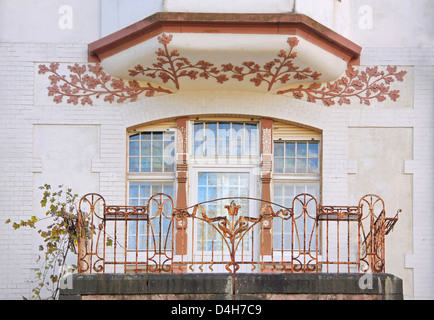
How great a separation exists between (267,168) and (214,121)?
102 cm

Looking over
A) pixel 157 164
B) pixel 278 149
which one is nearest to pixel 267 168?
pixel 278 149

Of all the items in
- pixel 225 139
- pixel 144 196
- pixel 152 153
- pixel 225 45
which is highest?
pixel 225 45

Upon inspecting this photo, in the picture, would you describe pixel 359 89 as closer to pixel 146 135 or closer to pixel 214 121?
pixel 214 121

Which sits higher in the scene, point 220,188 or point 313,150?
point 313,150

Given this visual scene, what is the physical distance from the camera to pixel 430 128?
44.9 ft

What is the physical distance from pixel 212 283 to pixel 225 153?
347cm

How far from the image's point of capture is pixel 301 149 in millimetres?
13922

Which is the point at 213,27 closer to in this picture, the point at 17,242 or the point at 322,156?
the point at 322,156

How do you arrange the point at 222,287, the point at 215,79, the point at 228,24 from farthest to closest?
the point at 215,79
the point at 228,24
the point at 222,287

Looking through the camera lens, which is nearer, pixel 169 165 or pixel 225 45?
pixel 225 45

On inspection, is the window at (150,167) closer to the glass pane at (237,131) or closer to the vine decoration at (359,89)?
the glass pane at (237,131)

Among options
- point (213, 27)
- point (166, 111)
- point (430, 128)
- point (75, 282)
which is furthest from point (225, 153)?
point (75, 282)

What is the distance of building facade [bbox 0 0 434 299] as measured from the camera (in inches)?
527

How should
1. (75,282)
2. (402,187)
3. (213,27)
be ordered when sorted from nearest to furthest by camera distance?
1. (75,282)
2. (213,27)
3. (402,187)
